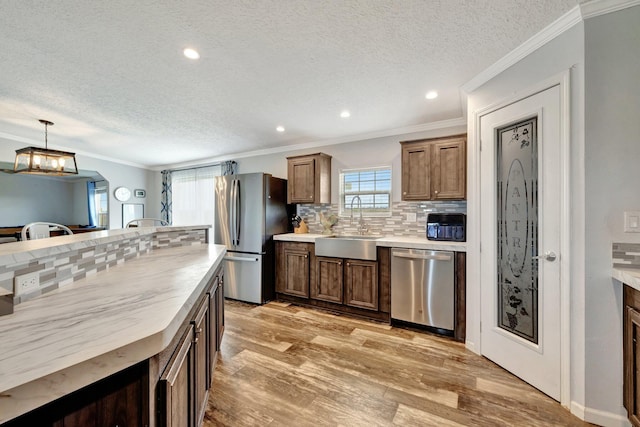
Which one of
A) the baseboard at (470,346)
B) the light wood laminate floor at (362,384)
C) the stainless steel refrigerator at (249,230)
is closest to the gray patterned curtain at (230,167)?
the stainless steel refrigerator at (249,230)

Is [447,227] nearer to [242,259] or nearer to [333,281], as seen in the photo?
[333,281]

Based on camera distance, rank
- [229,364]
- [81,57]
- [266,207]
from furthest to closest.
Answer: [266,207]
[229,364]
[81,57]

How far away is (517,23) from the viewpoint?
1.75m

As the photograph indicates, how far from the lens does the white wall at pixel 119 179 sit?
5.27 metres

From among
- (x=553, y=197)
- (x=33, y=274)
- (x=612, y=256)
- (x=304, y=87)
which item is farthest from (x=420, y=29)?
(x=33, y=274)

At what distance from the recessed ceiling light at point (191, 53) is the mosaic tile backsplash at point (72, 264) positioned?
149 cm

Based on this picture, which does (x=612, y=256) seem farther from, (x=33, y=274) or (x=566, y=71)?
(x=33, y=274)

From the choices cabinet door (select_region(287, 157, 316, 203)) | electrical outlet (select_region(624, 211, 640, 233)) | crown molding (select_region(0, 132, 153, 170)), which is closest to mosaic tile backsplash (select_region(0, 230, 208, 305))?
cabinet door (select_region(287, 157, 316, 203))

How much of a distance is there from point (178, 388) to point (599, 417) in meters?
2.38

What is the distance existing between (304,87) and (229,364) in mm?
→ 2598

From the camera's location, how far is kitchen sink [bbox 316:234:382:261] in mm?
3211

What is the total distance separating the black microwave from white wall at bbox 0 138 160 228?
245 inches

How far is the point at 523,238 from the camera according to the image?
6.85 ft

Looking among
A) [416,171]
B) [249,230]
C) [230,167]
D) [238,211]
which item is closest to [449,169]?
[416,171]
